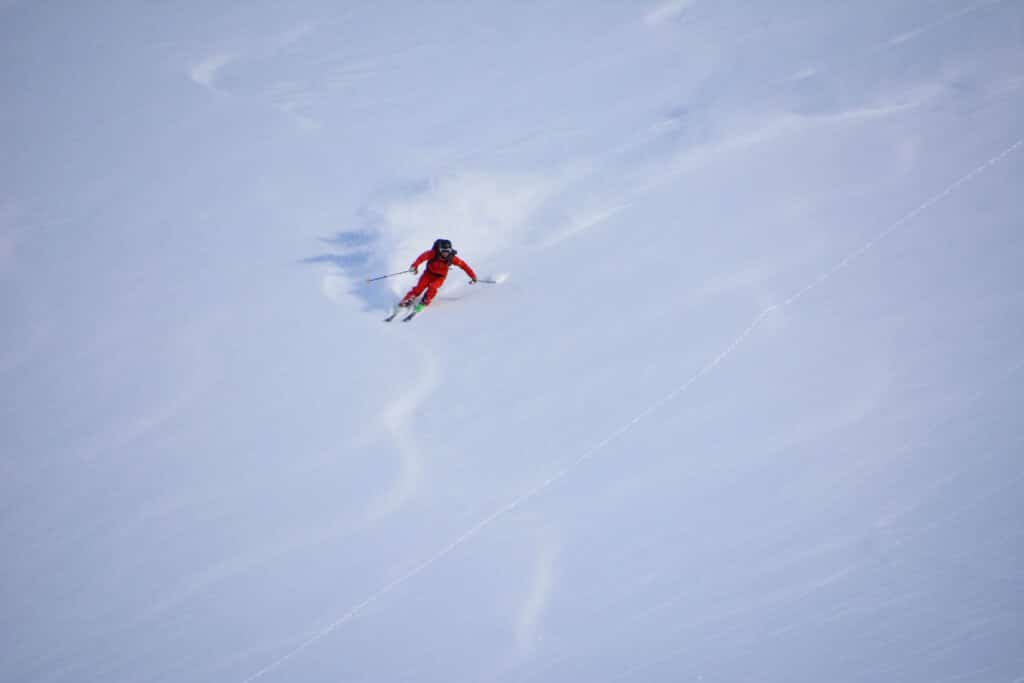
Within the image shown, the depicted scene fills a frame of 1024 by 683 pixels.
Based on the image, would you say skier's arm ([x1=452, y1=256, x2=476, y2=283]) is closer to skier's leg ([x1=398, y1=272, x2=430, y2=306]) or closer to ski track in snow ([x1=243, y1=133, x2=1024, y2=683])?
skier's leg ([x1=398, y1=272, x2=430, y2=306])

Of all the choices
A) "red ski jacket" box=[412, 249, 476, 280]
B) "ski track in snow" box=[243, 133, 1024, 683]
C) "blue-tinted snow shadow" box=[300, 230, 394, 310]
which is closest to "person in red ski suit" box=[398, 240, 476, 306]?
"red ski jacket" box=[412, 249, 476, 280]

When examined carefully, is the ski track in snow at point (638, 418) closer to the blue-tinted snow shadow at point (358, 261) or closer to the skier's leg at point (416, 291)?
the skier's leg at point (416, 291)

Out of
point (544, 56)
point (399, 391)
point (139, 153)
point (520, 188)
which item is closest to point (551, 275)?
point (520, 188)

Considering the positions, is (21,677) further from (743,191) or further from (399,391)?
(743,191)

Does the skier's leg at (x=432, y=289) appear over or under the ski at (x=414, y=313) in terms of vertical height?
over

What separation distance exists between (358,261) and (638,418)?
11.8 feet

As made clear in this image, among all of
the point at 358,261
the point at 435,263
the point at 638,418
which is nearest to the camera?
the point at 638,418

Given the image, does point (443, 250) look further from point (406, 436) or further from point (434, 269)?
point (406, 436)

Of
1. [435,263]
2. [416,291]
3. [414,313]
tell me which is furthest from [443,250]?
[414,313]

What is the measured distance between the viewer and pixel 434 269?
7520 mm

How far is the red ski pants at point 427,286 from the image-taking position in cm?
759

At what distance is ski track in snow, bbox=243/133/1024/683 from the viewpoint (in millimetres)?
5805

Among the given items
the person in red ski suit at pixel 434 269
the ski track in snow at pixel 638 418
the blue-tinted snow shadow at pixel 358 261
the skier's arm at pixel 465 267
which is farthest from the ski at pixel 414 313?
the ski track in snow at pixel 638 418

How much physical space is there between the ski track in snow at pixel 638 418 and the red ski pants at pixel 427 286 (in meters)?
2.26
